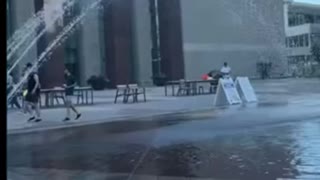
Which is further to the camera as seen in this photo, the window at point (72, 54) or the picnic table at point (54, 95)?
the window at point (72, 54)

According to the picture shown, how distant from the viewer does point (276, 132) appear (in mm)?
12445

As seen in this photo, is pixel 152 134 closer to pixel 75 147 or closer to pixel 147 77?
pixel 75 147

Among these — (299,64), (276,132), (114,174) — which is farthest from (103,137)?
(299,64)

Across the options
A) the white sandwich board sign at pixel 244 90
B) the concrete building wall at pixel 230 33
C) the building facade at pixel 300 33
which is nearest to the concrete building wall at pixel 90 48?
the concrete building wall at pixel 230 33

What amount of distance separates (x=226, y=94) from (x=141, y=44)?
Answer: 29.8 m

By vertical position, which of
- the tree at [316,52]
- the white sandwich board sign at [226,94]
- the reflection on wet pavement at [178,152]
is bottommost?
the reflection on wet pavement at [178,152]

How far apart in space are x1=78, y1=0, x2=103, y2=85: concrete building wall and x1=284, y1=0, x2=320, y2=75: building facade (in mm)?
23411

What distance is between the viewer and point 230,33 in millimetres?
58906

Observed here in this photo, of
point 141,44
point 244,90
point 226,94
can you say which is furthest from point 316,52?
point 226,94

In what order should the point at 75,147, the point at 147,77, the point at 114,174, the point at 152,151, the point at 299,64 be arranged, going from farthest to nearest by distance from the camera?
the point at 299,64, the point at 147,77, the point at 75,147, the point at 152,151, the point at 114,174

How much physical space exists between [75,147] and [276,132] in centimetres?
408

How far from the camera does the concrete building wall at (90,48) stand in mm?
49375

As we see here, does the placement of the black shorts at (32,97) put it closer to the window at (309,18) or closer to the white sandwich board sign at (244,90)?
the white sandwich board sign at (244,90)

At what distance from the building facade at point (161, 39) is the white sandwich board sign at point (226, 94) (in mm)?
17316
